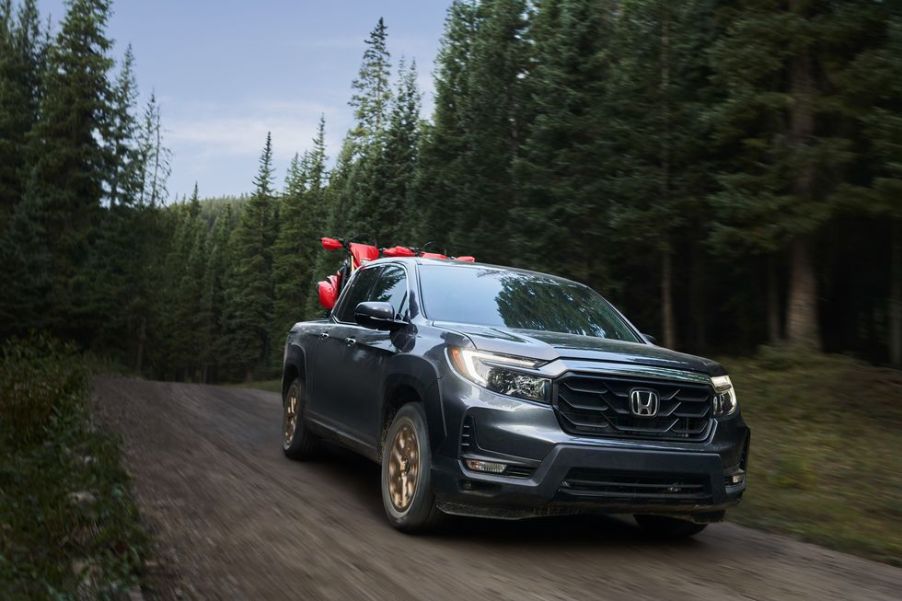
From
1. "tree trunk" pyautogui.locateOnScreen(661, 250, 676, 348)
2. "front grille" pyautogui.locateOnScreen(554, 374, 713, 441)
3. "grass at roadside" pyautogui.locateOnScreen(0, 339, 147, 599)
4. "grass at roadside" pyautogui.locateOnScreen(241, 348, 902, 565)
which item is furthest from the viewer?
"tree trunk" pyautogui.locateOnScreen(661, 250, 676, 348)

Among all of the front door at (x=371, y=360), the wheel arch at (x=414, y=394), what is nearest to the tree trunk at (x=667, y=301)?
the front door at (x=371, y=360)

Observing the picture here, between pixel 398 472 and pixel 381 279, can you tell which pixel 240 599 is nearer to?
pixel 398 472

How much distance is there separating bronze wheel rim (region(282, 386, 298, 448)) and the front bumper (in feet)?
12.4

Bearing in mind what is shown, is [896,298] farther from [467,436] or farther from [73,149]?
→ [73,149]

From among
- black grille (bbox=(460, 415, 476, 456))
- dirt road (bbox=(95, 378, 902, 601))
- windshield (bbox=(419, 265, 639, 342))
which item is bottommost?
dirt road (bbox=(95, 378, 902, 601))

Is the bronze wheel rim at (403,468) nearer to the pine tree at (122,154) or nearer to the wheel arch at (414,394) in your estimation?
the wheel arch at (414,394)

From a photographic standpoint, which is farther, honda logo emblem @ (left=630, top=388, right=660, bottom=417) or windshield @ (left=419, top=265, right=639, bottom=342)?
windshield @ (left=419, top=265, right=639, bottom=342)

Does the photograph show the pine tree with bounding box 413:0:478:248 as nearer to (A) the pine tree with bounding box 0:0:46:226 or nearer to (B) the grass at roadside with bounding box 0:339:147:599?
(A) the pine tree with bounding box 0:0:46:226

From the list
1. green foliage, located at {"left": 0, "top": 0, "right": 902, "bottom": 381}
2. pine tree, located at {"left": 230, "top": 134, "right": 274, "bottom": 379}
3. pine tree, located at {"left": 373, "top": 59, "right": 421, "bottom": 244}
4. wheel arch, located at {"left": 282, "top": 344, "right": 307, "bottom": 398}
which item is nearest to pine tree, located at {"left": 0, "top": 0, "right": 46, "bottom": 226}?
green foliage, located at {"left": 0, "top": 0, "right": 902, "bottom": 381}

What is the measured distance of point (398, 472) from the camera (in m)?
6.20

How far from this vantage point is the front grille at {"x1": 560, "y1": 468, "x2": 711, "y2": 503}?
17.5ft

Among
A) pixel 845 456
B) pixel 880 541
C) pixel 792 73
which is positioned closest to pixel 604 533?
pixel 880 541

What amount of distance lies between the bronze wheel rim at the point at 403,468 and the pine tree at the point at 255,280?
216 feet

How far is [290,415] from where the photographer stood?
9312mm
